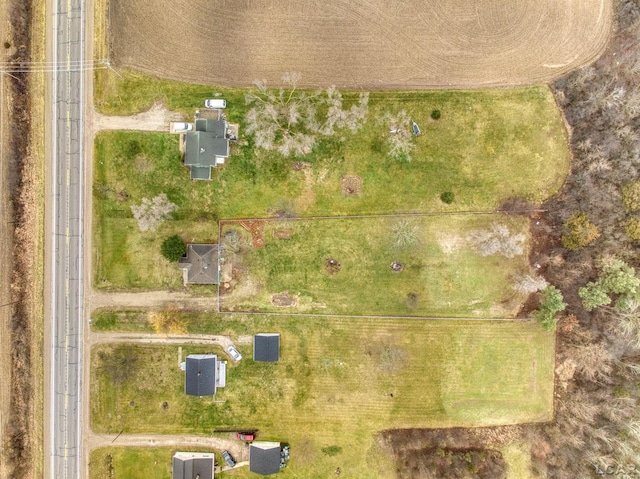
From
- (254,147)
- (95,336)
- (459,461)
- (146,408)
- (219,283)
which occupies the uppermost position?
(254,147)

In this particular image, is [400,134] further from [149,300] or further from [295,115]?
[149,300]

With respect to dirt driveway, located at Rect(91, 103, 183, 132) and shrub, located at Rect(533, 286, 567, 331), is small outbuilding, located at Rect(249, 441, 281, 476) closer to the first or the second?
shrub, located at Rect(533, 286, 567, 331)

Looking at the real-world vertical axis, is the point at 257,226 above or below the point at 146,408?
above

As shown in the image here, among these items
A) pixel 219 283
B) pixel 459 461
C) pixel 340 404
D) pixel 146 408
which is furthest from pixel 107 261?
pixel 459 461

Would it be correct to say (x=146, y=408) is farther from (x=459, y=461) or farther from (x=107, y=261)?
(x=459, y=461)

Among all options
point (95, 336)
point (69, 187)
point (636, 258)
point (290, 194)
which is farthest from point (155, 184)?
point (636, 258)

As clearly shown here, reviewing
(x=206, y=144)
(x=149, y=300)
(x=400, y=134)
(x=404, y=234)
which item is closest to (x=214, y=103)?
(x=206, y=144)
